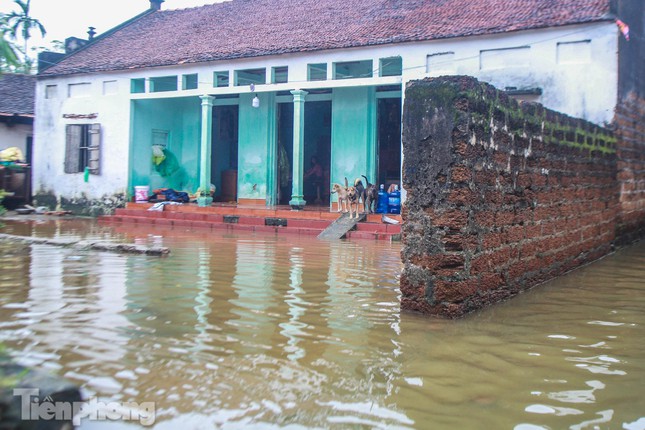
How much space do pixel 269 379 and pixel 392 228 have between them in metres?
10.7

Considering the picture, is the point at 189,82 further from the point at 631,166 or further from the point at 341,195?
the point at 631,166

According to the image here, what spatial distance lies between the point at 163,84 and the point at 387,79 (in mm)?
8474

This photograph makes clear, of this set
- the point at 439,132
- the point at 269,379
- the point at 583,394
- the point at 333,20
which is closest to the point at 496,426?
the point at 583,394

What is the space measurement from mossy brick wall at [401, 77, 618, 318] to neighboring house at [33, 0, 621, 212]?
6.44 meters

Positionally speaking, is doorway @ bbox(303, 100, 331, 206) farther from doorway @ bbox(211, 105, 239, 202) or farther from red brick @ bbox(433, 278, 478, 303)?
red brick @ bbox(433, 278, 478, 303)

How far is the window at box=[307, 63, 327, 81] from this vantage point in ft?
55.1

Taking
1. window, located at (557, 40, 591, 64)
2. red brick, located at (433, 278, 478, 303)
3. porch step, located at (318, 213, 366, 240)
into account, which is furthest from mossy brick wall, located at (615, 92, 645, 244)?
red brick, located at (433, 278, 478, 303)

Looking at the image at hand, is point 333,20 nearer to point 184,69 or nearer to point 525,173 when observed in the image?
point 184,69

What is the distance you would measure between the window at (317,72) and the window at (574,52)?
620 centimetres

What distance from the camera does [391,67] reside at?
53.6 ft

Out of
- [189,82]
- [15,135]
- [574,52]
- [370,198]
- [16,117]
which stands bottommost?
[370,198]

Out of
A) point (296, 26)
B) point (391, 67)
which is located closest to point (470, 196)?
point (391, 67)

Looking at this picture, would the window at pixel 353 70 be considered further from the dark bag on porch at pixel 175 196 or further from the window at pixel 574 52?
the dark bag on porch at pixel 175 196

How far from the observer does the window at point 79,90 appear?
2070 cm
